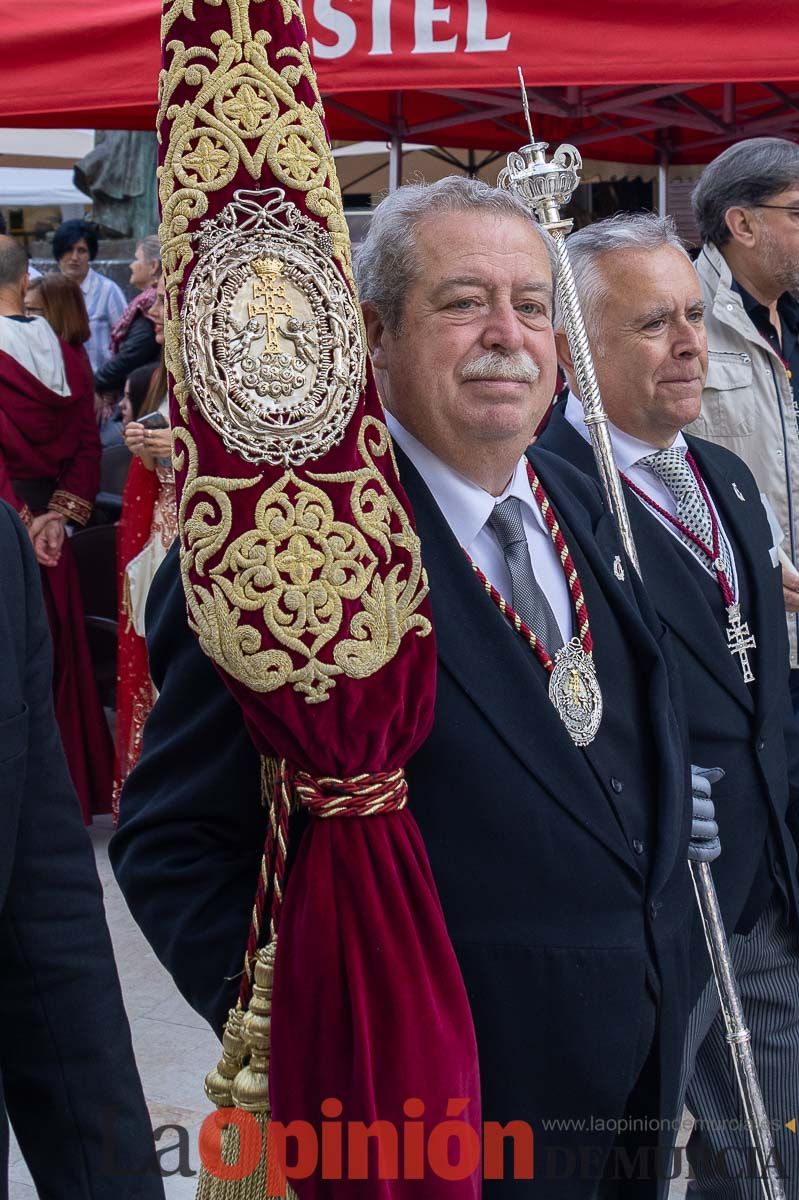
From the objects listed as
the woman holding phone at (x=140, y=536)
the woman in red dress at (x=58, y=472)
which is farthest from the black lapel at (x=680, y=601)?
the woman in red dress at (x=58, y=472)

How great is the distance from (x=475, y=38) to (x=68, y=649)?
2720 mm

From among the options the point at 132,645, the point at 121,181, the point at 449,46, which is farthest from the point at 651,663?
the point at 121,181

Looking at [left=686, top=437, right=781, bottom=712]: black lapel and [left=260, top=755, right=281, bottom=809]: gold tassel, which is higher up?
[left=686, top=437, right=781, bottom=712]: black lapel

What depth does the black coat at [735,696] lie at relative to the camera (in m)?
2.26

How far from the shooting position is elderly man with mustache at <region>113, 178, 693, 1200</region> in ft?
5.17

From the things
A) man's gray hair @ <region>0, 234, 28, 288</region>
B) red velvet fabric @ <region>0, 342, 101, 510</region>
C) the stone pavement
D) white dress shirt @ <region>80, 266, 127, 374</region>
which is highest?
white dress shirt @ <region>80, 266, 127, 374</region>

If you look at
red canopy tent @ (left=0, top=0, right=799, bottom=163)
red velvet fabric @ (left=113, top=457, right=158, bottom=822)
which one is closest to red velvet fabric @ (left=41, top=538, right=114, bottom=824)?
red velvet fabric @ (left=113, top=457, right=158, bottom=822)

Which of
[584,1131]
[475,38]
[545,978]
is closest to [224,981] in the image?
[545,978]

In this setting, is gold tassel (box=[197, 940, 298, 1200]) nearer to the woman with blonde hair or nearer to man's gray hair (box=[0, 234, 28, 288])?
man's gray hair (box=[0, 234, 28, 288])

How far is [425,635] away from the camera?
148 centimetres

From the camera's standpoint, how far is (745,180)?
3402mm

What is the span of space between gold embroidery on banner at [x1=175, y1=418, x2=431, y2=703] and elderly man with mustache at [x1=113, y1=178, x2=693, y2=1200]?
20 cm

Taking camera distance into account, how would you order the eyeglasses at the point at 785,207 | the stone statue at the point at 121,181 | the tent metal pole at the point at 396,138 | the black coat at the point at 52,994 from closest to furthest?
1. the black coat at the point at 52,994
2. the eyeglasses at the point at 785,207
3. the tent metal pole at the point at 396,138
4. the stone statue at the point at 121,181

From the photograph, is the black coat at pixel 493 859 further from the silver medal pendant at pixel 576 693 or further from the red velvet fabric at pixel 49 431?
the red velvet fabric at pixel 49 431
